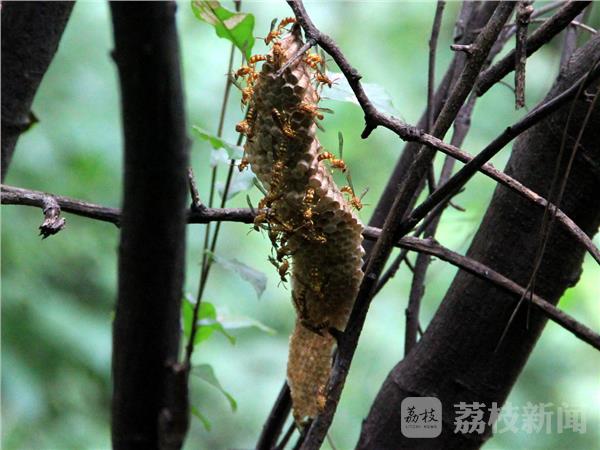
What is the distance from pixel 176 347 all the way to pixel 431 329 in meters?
0.41

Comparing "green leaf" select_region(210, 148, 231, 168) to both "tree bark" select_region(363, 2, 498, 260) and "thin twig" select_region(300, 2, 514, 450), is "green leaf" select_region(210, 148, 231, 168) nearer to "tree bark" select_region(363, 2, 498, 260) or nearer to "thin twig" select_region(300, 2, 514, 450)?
"tree bark" select_region(363, 2, 498, 260)

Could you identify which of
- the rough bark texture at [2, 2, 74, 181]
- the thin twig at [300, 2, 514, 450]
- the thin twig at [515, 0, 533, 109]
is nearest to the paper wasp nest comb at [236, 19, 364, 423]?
the thin twig at [300, 2, 514, 450]

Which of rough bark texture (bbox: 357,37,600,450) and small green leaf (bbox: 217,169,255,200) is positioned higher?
small green leaf (bbox: 217,169,255,200)

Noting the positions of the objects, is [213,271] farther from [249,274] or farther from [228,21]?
[228,21]

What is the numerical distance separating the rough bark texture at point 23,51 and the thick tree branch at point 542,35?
452 mm

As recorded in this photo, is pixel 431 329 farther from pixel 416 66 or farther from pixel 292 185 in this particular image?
pixel 416 66

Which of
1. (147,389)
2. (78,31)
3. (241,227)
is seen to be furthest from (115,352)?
(241,227)

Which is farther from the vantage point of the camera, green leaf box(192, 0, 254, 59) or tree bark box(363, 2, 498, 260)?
tree bark box(363, 2, 498, 260)

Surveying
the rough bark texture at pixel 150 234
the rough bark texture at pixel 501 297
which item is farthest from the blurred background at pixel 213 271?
the rough bark texture at pixel 150 234

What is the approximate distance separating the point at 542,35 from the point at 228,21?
25 cm

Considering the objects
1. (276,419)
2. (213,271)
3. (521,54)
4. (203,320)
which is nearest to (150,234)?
(521,54)

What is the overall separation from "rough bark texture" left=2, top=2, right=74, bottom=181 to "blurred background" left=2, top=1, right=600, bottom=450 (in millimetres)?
485

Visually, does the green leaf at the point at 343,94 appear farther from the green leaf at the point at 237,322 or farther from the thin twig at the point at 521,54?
the green leaf at the point at 237,322

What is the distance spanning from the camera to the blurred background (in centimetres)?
134
